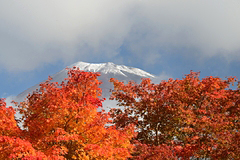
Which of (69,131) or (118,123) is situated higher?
(118,123)

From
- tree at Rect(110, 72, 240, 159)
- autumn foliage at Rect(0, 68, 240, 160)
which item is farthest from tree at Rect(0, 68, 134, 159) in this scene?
tree at Rect(110, 72, 240, 159)

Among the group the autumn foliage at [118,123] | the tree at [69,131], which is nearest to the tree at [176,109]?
the autumn foliage at [118,123]

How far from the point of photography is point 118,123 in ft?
67.5

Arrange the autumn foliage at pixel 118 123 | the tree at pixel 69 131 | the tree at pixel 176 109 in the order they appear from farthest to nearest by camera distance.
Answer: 1. the tree at pixel 176 109
2. the autumn foliage at pixel 118 123
3. the tree at pixel 69 131

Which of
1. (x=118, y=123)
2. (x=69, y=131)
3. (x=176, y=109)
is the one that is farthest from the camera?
(x=118, y=123)

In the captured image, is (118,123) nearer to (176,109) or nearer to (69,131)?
(176,109)

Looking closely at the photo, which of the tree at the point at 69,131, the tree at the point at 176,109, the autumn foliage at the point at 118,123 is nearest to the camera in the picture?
the tree at the point at 69,131

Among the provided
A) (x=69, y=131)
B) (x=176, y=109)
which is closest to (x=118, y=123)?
(x=176, y=109)

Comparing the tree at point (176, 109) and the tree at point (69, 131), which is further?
the tree at point (176, 109)

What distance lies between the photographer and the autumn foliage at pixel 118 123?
12.3 meters

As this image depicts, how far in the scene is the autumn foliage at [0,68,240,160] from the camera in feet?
40.3

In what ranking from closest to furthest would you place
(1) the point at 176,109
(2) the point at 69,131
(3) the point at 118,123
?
1. (2) the point at 69,131
2. (1) the point at 176,109
3. (3) the point at 118,123

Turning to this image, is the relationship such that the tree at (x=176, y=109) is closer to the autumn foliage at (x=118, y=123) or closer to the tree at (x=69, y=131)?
the autumn foliage at (x=118, y=123)

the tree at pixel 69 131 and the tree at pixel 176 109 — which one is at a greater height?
the tree at pixel 176 109
